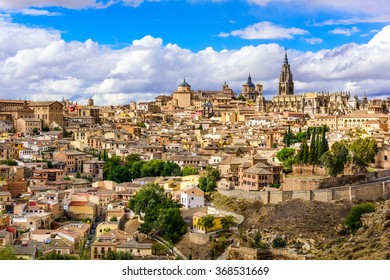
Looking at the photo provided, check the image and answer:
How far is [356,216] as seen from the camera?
13.0 metres

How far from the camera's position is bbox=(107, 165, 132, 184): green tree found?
18609 millimetres

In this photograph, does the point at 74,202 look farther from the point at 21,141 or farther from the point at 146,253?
the point at 21,141

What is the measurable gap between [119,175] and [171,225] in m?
5.87

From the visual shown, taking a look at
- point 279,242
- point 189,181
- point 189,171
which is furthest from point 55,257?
point 189,171

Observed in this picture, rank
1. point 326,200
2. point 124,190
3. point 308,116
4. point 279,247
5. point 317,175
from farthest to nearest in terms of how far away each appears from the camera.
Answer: point 308,116 → point 124,190 → point 317,175 → point 326,200 → point 279,247

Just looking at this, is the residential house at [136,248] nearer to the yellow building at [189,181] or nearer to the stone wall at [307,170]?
the yellow building at [189,181]

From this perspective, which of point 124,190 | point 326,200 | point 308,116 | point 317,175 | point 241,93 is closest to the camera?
point 326,200

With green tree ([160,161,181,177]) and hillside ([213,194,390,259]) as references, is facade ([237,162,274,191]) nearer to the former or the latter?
hillside ([213,194,390,259])

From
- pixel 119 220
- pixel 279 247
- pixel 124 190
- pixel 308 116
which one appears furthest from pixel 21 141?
pixel 308 116

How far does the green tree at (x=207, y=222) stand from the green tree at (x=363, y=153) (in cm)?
418

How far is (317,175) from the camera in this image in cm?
1523

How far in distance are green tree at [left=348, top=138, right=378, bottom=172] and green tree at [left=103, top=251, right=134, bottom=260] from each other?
21.0 feet

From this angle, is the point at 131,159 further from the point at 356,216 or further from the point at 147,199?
the point at 356,216

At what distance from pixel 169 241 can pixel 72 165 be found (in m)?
8.24
